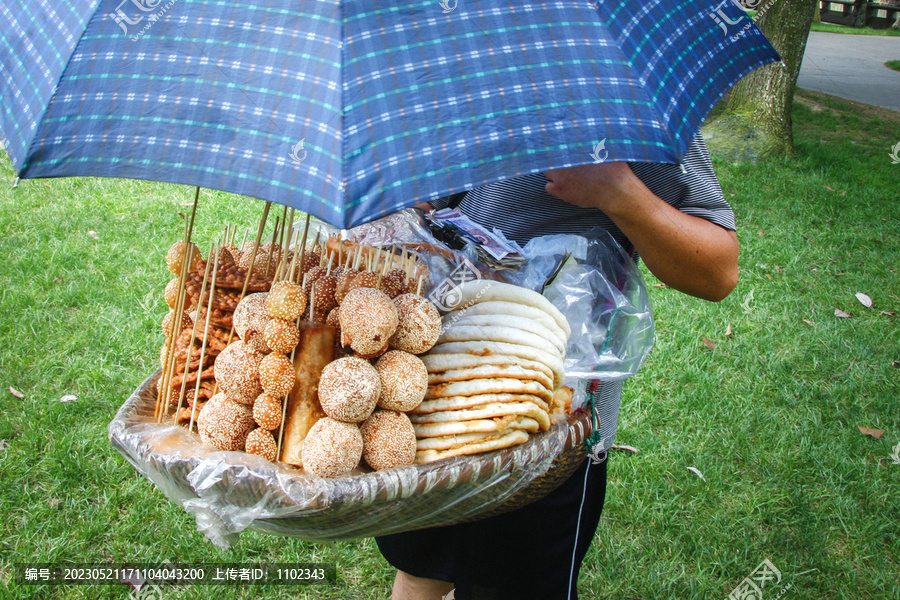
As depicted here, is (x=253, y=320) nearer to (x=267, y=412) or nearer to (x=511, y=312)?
(x=267, y=412)

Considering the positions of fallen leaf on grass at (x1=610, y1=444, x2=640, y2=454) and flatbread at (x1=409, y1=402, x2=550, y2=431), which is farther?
fallen leaf on grass at (x1=610, y1=444, x2=640, y2=454)

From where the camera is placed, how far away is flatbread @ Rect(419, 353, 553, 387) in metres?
1.49

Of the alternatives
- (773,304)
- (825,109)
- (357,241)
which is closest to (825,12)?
(825,109)

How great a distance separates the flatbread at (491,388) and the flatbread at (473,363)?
33mm

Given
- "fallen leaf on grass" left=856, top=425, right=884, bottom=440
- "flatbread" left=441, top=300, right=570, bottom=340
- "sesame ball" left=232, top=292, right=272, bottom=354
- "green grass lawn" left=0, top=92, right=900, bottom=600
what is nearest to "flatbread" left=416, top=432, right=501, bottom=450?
"flatbread" left=441, top=300, right=570, bottom=340

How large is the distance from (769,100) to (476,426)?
770 cm

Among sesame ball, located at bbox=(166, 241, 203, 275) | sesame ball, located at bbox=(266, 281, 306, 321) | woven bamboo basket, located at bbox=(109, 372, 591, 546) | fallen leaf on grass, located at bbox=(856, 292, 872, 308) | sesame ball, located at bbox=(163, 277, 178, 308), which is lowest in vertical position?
fallen leaf on grass, located at bbox=(856, 292, 872, 308)

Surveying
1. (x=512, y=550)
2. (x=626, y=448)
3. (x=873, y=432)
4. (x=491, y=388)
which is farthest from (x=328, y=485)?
(x=873, y=432)

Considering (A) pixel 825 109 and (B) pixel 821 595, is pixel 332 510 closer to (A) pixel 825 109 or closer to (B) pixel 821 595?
(B) pixel 821 595

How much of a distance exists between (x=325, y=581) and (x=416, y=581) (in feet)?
3.18

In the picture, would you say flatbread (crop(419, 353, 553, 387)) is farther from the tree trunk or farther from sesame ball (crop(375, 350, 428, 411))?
the tree trunk

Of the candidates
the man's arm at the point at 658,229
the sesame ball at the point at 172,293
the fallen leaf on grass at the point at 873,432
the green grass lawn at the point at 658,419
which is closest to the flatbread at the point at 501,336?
the man's arm at the point at 658,229

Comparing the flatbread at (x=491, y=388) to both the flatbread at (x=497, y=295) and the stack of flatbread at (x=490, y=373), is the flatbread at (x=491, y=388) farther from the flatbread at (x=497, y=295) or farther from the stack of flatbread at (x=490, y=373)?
the flatbread at (x=497, y=295)

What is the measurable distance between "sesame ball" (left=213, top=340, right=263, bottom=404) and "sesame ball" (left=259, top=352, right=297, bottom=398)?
0.10 ft
